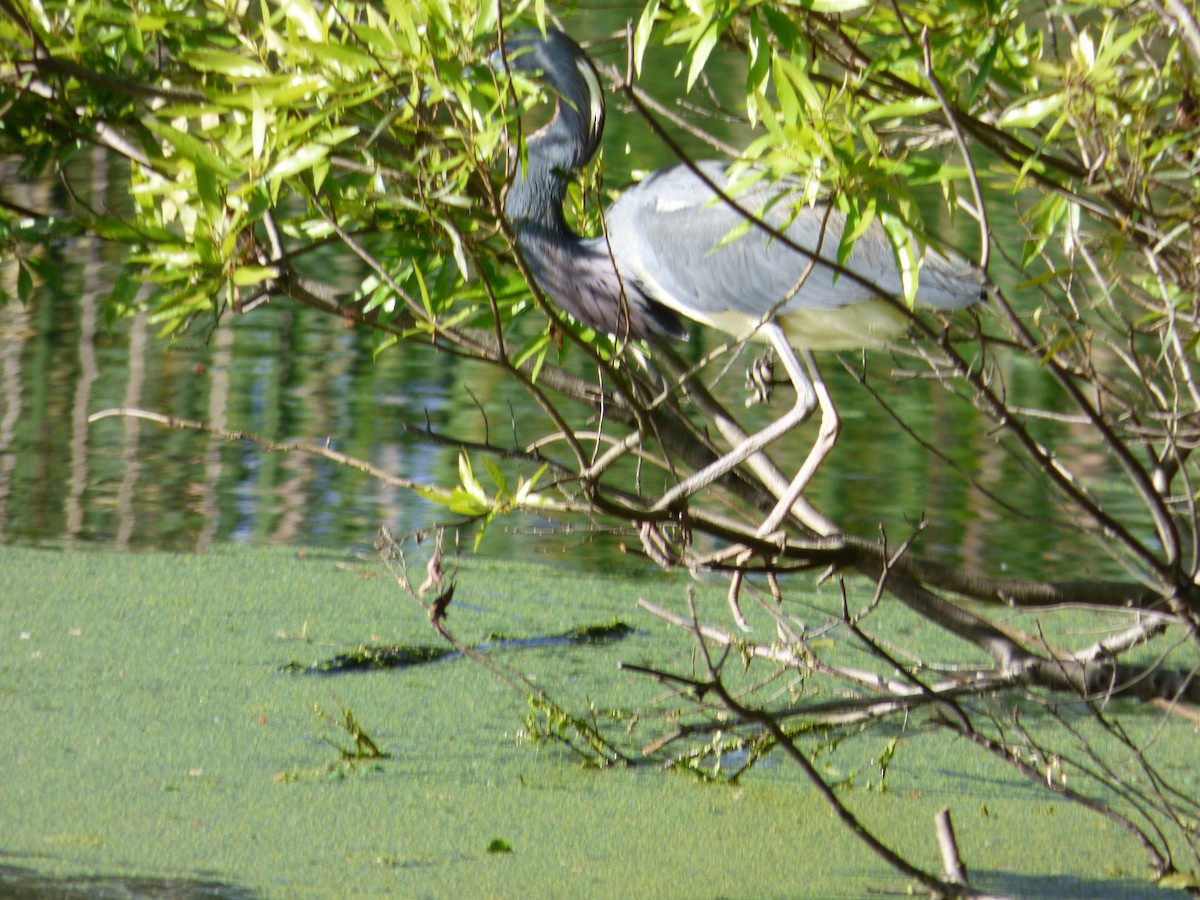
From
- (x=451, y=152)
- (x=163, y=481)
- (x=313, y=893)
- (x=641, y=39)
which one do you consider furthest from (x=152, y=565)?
(x=641, y=39)

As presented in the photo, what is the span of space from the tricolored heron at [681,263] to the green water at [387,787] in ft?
2.07

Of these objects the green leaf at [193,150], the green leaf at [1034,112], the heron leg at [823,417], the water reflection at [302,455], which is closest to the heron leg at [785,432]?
the heron leg at [823,417]

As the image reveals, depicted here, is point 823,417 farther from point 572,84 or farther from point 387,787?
point 387,787

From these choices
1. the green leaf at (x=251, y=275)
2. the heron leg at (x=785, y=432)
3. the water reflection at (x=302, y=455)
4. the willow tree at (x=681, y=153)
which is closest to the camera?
the willow tree at (x=681, y=153)

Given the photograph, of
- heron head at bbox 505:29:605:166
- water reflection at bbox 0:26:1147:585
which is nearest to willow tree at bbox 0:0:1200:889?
heron head at bbox 505:29:605:166

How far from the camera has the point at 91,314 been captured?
16.6ft

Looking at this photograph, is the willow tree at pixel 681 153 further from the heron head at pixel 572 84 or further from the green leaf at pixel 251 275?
the heron head at pixel 572 84

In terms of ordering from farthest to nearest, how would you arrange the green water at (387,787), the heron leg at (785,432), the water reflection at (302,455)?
the water reflection at (302,455), the green water at (387,787), the heron leg at (785,432)

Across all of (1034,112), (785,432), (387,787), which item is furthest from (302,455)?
(1034,112)

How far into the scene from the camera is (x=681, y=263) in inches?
75.2

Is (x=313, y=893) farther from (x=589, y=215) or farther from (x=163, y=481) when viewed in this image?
(x=163, y=481)

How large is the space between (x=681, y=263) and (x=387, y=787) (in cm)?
91

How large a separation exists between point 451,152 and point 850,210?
0.49m

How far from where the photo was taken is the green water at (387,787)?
6.75 feet
